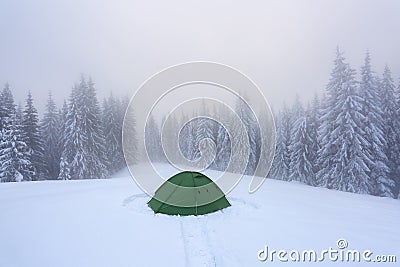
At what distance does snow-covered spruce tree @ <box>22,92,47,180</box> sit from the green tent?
24963 mm

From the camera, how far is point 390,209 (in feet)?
36.2

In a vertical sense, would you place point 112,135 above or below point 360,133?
above

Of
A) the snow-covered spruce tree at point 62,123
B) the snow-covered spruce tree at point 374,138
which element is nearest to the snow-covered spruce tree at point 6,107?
the snow-covered spruce tree at point 62,123

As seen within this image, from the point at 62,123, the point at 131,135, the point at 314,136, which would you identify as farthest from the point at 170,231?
the point at 131,135

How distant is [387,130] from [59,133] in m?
40.3

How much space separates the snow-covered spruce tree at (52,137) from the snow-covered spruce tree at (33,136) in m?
4.30

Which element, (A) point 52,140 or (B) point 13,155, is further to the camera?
(A) point 52,140

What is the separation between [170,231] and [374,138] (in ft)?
70.8

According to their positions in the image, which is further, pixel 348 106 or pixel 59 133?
pixel 59 133

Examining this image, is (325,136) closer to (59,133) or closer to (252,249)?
(252,249)

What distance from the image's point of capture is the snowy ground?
5.96 m

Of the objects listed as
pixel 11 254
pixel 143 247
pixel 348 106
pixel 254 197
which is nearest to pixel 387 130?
pixel 348 106

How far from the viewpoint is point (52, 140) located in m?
35.4

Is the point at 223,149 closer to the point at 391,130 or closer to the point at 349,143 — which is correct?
the point at 349,143
